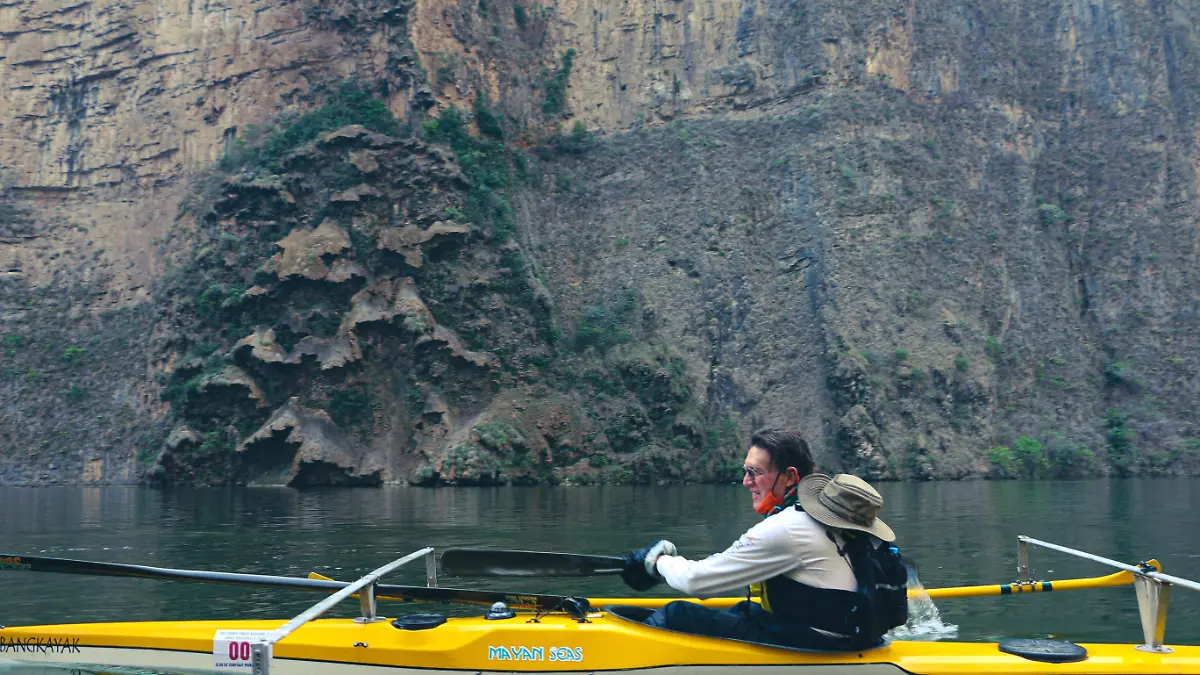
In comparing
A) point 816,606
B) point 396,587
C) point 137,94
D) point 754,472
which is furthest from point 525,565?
point 137,94

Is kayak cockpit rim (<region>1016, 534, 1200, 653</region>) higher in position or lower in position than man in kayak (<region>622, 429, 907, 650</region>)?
lower

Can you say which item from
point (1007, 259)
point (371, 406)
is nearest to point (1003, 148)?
point (1007, 259)

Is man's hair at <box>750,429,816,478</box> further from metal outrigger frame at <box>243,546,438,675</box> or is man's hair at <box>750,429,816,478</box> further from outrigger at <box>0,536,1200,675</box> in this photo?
metal outrigger frame at <box>243,546,438,675</box>

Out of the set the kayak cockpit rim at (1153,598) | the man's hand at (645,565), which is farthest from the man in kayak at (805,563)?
the kayak cockpit rim at (1153,598)

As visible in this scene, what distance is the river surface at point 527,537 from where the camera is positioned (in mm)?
11023

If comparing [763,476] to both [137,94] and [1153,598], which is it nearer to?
[1153,598]

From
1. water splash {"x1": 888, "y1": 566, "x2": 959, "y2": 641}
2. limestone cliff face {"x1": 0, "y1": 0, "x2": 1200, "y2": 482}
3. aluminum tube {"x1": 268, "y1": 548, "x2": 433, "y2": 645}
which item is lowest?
water splash {"x1": 888, "y1": 566, "x2": 959, "y2": 641}

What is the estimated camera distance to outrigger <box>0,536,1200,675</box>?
575cm

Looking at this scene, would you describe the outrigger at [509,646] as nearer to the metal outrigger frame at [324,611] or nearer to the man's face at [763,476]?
the metal outrigger frame at [324,611]

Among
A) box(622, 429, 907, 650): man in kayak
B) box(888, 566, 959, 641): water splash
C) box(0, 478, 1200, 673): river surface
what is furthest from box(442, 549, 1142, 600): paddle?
box(0, 478, 1200, 673): river surface

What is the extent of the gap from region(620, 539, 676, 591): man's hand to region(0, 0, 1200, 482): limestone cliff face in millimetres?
38750

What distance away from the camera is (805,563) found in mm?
5203

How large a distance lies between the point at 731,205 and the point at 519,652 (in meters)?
50.7

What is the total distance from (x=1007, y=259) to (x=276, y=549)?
1892 inches
